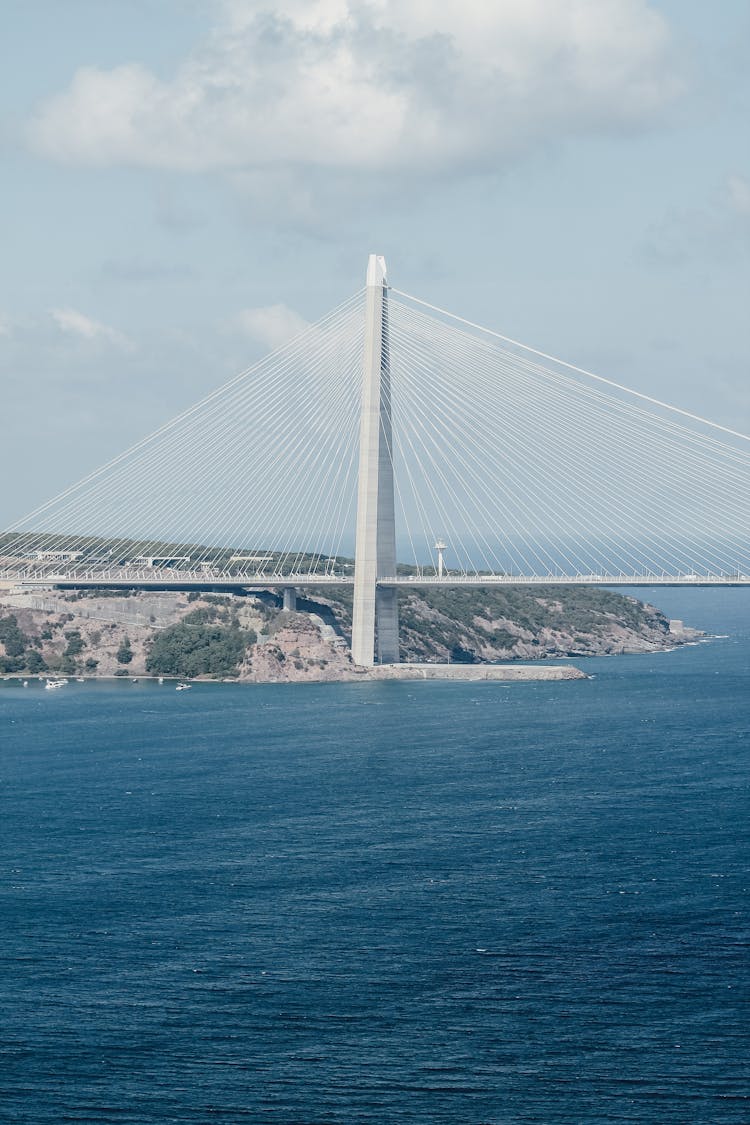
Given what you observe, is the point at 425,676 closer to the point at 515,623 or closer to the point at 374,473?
the point at 374,473

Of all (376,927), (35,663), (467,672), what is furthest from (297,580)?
(376,927)

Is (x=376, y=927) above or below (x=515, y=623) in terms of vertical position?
below

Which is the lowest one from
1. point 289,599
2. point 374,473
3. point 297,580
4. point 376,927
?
point 376,927

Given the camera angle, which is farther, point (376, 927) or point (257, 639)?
point (257, 639)

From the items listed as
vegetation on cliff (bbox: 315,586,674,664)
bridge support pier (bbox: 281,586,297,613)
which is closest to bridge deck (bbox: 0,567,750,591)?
bridge support pier (bbox: 281,586,297,613)

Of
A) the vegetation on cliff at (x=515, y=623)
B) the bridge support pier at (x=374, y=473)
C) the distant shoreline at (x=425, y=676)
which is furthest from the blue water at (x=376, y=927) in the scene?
the vegetation on cliff at (x=515, y=623)

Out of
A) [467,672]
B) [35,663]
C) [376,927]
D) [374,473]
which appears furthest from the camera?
[35,663]

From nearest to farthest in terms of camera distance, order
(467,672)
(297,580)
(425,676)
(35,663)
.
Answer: (425,676), (467,672), (297,580), (35,663)

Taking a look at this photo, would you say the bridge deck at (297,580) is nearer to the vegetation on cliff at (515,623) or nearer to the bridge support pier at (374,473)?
the bridge support pier at (374,473)
